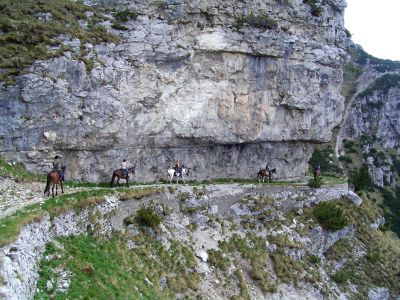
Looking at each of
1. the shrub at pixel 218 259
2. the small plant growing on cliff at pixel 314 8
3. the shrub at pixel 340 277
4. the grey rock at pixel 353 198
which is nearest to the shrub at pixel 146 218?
the shrub at pixel 218 259

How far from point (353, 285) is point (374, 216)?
476 inches

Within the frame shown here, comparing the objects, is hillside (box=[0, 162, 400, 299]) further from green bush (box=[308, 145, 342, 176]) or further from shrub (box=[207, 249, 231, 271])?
green bush (box=[308, 145, 342, 176])

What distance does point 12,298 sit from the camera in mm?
14836

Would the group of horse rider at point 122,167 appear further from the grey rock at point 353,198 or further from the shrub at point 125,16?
the shrub at point 125,16

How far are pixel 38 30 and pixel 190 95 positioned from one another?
1398 centimetres

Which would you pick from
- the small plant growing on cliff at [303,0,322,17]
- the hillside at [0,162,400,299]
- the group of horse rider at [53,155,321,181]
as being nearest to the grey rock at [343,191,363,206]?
the hillside at [0,162,400,299]

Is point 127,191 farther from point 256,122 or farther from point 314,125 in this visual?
point 314,125

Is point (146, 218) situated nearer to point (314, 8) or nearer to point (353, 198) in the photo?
point (353, 198)

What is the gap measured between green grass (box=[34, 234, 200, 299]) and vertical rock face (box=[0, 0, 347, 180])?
10362 millimetres

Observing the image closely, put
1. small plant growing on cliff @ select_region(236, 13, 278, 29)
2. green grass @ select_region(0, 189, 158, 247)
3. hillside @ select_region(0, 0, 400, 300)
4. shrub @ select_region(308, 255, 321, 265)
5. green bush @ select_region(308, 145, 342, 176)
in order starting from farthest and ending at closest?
green bush @ select_region(308, 145, 342, 176), small plant growing on cliff @ select_region(236, 13, 278, 29), shrub @ select_region(308, 255, 321, 265), hillside @ select_region(0, 0, 400, 300), green grass @ select_region(0, 189, 158, 247)

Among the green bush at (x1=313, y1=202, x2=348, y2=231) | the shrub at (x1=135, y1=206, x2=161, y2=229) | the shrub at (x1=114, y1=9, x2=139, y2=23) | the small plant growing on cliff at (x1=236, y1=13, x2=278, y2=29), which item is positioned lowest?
the green bush at (x1=313, y1=202, x2=348, y2=231)

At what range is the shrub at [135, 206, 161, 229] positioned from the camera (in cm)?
2812

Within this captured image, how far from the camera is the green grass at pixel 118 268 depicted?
62.8 ft

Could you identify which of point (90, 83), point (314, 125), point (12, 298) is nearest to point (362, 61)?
point (314, 125)
